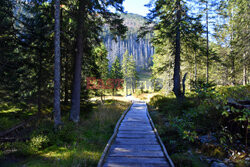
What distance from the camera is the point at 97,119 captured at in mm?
9250

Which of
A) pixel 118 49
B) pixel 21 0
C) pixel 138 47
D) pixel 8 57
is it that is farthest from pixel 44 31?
pixel 138 47

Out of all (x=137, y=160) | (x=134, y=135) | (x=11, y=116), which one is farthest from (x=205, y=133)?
(x=11, y=116)

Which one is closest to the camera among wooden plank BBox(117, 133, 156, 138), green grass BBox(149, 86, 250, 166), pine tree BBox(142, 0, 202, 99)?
green grass BBox(149, 86, 250, 166)

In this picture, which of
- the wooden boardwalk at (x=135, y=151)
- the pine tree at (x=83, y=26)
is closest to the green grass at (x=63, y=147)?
the wooden boardwalk at (x=135, y=151)

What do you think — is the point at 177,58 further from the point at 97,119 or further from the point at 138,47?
the point at 138,47

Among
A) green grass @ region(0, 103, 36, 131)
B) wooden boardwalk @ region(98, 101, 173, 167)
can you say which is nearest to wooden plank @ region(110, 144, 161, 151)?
wooden boardwalk @ region(98, 101, 173, 167)

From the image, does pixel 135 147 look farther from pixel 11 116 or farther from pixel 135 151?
pixel 11 116

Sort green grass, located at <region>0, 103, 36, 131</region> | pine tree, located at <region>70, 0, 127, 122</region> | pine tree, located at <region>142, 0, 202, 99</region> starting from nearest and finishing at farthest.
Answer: pine tree, located at <region>70, 0, 127, 122</region> < green grass, located at <region>0, 103, 36, 131</region> < pine tree, located at <region>142, 0, 202, 99</region>

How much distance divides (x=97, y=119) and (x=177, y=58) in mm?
8374

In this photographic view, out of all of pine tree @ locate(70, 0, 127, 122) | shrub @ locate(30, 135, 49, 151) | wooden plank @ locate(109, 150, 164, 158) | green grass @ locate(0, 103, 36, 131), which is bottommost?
green grass @ locate(0, 103, 36, 131)

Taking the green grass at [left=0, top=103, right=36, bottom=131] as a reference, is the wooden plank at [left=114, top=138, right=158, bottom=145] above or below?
above

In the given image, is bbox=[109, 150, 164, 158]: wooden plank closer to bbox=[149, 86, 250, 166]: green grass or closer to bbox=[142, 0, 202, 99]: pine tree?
bbox=[149, 86, 250, 166]: green grass

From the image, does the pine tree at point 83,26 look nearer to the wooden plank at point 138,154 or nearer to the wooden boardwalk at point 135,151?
the wooden boardwalk at point 135,151

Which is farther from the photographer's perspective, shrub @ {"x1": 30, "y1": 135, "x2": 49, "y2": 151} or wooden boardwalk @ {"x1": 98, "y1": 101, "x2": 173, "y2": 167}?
shrub @ {"x1": 30, "y1": 135, "x2": 49, "y2": 151}
